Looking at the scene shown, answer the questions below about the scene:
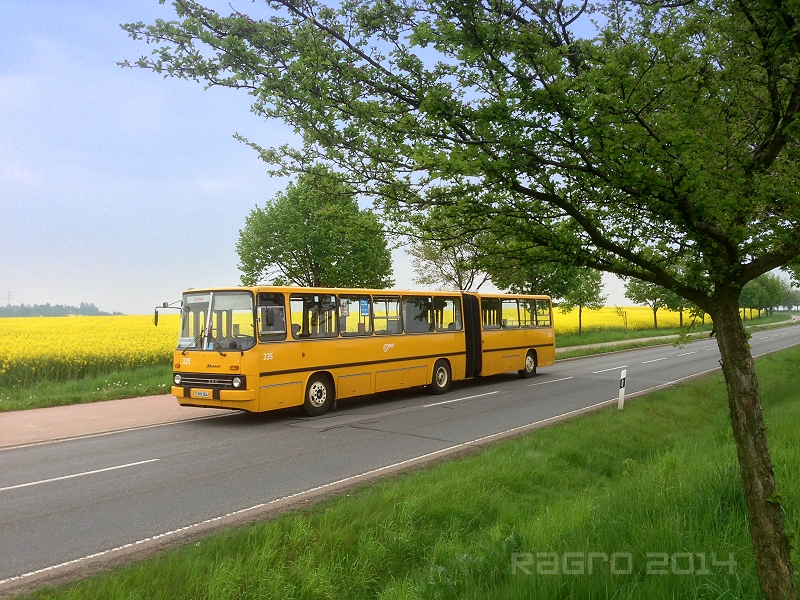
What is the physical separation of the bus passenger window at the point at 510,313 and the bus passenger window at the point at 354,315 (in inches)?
246

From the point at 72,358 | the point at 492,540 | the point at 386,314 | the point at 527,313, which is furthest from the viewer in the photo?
the point at 527,313

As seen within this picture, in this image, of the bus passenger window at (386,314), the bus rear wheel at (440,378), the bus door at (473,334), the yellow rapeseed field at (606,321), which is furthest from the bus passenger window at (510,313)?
the yellow rapeseed field at (606,321)

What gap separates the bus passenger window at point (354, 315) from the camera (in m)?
13.6

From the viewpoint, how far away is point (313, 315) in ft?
42.6

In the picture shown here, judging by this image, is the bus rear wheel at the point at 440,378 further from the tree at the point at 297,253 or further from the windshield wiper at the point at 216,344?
the tree at the point at 297,253

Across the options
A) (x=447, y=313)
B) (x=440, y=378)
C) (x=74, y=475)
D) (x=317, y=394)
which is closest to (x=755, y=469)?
(x=74, y=475)

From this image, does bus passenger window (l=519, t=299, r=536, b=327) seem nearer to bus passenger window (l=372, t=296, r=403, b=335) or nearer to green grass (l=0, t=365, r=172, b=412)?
bus passenger window (l=372, t=296, r=403, b=335)

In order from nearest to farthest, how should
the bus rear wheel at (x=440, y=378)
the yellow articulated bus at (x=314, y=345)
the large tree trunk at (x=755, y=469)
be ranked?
the large tree trunk at (x=755, y=469) < the yellow articulated bus at (x=314, y=345) < the bus rear wheel at (x=440, y=378)

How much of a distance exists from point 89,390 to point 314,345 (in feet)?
22.2

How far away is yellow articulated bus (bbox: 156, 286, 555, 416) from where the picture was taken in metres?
11.7

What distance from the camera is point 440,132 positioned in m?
3.60

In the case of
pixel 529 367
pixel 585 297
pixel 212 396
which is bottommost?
pixel 529 367

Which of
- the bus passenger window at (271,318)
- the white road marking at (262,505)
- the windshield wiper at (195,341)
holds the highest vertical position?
the bus passenger window at (271,318)

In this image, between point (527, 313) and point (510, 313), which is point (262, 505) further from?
point (527, 313)
